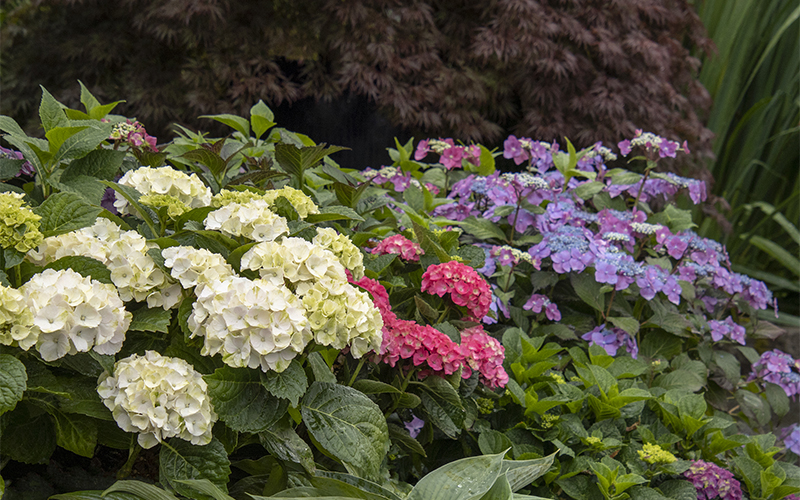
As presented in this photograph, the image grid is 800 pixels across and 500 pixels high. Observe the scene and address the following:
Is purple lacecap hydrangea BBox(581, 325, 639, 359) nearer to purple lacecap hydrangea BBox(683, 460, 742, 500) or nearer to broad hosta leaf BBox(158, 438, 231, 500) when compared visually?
purple lacecap hydrangea BBox(683, 460, 742, 500)

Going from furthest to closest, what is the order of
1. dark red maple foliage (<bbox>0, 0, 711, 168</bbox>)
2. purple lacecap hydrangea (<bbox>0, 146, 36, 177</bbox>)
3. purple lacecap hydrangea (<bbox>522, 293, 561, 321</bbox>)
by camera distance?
dark red maple foliage (<bbox>0, 0, 711, 168</bbox>), purple lacecap hydrangea (<bbox>522, 293, 561, 321</bbox>), purple lacecap hydrangea (<bbox>0, 146, 36, 177</bbox>)

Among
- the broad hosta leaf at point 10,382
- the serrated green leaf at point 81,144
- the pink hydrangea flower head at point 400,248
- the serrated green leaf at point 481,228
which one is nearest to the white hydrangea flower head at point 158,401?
the broad hosta leaf at point 10,382

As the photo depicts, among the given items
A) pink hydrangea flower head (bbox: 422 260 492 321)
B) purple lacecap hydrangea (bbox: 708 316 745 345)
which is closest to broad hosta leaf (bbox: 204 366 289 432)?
pink hydrangea flower head (bbox: 422 260 492 321)

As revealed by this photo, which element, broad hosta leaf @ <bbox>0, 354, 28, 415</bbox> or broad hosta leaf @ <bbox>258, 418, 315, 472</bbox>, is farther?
broad hosta leaf @ <bbox>258, 418, 315, 472</bbox>

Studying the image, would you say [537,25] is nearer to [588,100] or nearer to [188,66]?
[588,100]

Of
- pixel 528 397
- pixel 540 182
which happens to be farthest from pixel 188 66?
pixel 528 397

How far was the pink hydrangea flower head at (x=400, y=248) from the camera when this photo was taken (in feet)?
4.76

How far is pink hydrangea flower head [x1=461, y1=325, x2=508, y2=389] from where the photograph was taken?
128 cm

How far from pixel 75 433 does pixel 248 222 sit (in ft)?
1.43

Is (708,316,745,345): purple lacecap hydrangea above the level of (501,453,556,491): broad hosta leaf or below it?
below

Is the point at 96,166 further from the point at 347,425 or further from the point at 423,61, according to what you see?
the point at 423,61

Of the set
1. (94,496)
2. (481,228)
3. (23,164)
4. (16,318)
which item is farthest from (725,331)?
(23,164)

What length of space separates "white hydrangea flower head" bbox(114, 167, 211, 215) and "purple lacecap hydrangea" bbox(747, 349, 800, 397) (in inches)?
73.2

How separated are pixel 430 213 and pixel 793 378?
1.28 m
